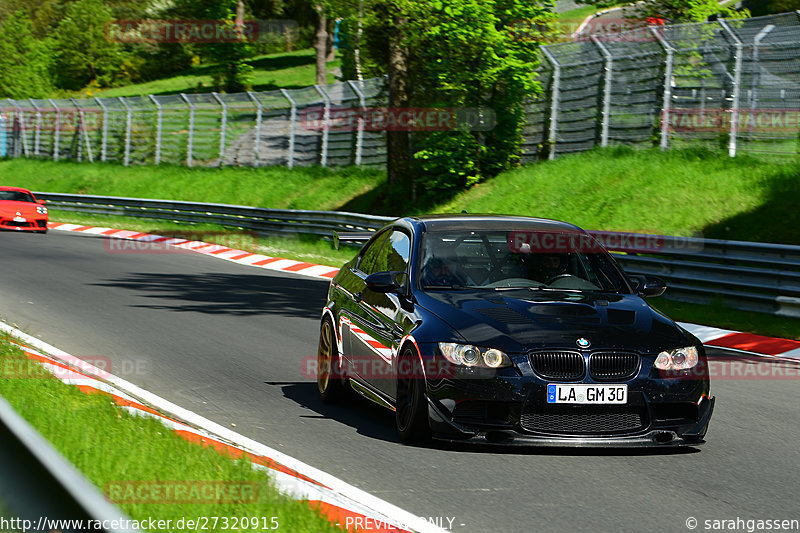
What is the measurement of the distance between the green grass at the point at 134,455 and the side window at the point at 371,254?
2259 millimetres

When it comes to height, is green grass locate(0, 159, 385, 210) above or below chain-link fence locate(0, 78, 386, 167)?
below

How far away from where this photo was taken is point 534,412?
637 centimetres

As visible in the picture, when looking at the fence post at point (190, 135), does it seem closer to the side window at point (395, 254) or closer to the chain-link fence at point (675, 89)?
the chain-link fence at point (675, 89)

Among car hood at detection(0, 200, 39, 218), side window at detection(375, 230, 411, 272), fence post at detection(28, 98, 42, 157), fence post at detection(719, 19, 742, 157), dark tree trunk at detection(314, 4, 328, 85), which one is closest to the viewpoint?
side window at detection(375, 230, 411, 272)

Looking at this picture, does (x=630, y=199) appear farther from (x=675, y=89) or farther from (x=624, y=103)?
(x=624, y=103)

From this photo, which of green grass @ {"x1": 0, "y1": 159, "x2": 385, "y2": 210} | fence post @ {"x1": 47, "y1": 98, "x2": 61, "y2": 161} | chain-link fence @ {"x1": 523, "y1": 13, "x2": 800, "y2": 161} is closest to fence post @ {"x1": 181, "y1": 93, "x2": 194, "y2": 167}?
green grass @ {"x1": 0, "y1": 159, "x2": 385, "y2": 210}

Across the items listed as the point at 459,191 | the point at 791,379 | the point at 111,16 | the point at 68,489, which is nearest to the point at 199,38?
the point at 111,16

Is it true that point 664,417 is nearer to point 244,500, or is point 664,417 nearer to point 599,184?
point 244,500

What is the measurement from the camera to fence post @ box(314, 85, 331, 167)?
1361 inches

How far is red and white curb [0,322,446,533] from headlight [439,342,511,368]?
104cm

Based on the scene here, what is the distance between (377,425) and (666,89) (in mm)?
16729

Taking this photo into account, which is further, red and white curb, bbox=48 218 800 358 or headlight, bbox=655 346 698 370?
red and white curb, bbox=48 218 800 358

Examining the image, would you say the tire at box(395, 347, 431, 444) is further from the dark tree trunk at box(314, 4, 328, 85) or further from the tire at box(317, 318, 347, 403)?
the dark tree trunk at box(314, 4, 328, 85)

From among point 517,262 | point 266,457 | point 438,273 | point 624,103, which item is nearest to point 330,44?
point 624,103
